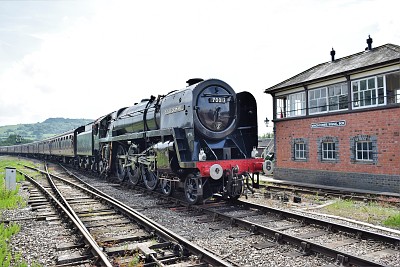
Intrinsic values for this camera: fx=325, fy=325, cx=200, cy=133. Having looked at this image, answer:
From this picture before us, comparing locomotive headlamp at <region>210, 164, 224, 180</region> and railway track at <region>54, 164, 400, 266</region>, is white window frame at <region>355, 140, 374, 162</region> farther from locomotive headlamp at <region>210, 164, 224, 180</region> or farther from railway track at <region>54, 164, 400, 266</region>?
locomotive headlamp at <region>210, 164, 224, 180</region>

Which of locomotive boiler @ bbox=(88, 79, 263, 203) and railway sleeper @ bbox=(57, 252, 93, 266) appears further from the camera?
locomotive boiler @ bbox=(88, 79, 263, 203)

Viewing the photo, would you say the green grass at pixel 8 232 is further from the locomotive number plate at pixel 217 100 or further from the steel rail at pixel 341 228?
the locomotive number plate at pixel 217 100

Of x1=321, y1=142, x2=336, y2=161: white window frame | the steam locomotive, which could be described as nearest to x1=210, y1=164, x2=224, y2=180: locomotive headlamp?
the steam locomotive

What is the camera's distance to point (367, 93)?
1370 cm

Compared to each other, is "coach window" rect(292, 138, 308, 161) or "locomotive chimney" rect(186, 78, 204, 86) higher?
"locomotive chimney" rect(186, 78, 204, 86)

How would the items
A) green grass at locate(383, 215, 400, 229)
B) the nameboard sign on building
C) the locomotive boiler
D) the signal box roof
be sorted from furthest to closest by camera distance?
the nameboard sign on building < the signal box roof < the locomotive boiler < green grass at locate(383, 215, 400, 229)

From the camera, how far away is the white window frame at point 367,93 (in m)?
13.2

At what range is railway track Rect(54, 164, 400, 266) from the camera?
4723 mm

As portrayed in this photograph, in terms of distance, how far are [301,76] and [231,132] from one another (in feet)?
33.9

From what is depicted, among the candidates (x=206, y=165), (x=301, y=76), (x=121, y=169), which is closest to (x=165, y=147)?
(x=206, y=165)

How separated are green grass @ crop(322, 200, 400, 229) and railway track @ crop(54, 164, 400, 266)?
1.67 meters

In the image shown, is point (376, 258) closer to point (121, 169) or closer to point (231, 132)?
point (231, 132)

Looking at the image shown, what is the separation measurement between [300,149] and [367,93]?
444 cm

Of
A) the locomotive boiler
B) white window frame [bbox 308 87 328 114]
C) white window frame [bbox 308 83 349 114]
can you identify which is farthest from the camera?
white window frame [bbox 308 87 328 114]
